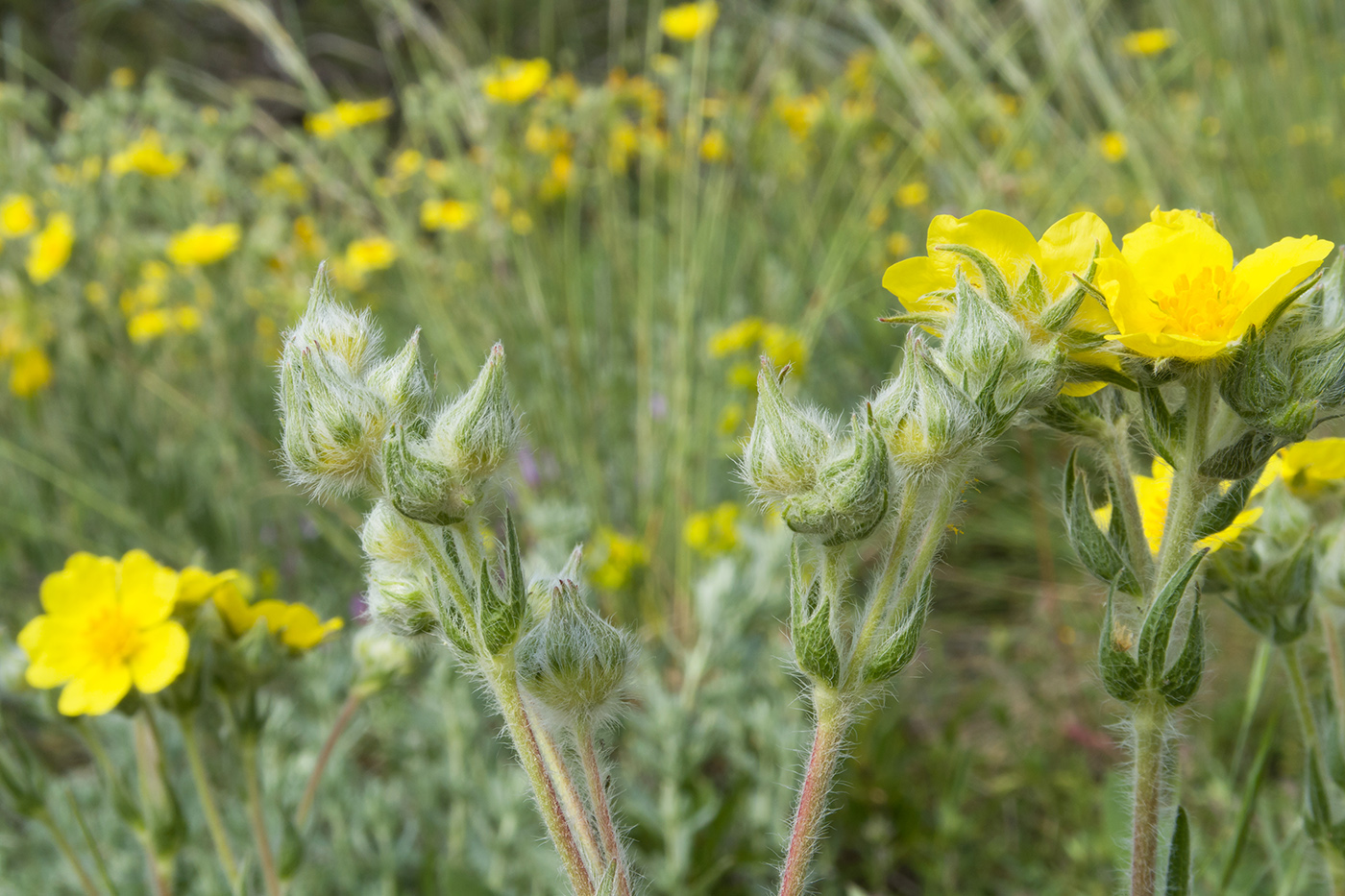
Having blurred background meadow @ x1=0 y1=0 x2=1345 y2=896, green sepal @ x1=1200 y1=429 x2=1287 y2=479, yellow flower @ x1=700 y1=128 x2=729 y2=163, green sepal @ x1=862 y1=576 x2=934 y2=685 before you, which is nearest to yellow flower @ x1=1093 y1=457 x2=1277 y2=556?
green sepal @ x1=1200 y1=429 x2=1287 y2=479

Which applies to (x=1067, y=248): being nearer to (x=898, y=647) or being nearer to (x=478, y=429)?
(x=898, y=647)

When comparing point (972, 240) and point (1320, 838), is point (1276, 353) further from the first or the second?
point (1320, 838)

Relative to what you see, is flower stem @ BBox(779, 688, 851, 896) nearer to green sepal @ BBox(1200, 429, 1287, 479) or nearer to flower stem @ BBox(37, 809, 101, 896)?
green sepal @ BBox(1200, 429, 1287, 479)

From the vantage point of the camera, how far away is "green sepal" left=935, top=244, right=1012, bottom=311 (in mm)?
577

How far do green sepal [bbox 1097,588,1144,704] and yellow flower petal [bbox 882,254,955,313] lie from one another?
23cm

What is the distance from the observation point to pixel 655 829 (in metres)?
1.62

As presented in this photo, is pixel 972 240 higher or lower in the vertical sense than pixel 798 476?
higher

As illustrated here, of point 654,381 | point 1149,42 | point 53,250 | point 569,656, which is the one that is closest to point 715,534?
point 654,381

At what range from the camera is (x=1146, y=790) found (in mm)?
Result: 616

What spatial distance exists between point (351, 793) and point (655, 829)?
23.4 inches

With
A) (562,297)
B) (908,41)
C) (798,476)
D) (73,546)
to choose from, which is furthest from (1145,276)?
(908,41)

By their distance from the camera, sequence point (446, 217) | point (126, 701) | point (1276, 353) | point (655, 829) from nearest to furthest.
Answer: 1. point (1276, 353)
2. point (126, 701)
3. point (655, 829)
4. point (446, 217)

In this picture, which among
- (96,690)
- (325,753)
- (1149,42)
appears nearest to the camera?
(96,690)

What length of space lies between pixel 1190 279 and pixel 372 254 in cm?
242
